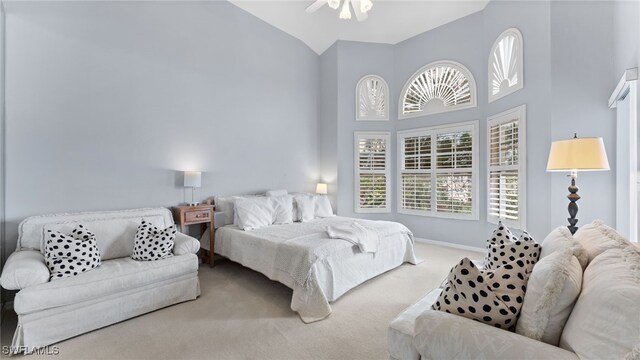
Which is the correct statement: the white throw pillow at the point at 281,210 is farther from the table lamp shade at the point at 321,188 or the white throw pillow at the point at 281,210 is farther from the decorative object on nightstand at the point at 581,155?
the decorative object on nightstand at the point at 581,155

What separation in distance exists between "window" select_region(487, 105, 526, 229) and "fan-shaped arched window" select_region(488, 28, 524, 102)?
351 mm

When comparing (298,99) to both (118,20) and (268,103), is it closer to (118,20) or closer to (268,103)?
(268,103)

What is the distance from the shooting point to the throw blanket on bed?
3012 millimetres

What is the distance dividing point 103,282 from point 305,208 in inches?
105

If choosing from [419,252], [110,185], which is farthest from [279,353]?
[419,252]

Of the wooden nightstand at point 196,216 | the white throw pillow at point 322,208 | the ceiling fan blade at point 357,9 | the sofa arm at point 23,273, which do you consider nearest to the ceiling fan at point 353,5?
the ceiling fan blade at point 357,9

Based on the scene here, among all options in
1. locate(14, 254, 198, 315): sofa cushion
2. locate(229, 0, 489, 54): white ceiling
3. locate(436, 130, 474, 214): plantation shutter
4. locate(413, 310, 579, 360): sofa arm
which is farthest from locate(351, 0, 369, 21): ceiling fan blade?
locate(14, 254, 198, 315): sofa cushion

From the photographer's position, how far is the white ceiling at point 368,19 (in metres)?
4.30

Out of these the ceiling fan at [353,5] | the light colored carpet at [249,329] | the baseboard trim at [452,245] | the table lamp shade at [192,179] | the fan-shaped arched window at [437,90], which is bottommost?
the light colored carpet at [249,329]

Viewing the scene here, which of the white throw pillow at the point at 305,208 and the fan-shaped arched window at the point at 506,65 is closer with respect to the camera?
the fan-shaped arched window at the point at 506,65

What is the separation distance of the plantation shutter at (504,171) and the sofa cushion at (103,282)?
414cm

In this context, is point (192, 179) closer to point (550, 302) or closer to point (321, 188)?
point (321, 188)

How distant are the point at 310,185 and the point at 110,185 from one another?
330 cm

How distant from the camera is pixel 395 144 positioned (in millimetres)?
5434
